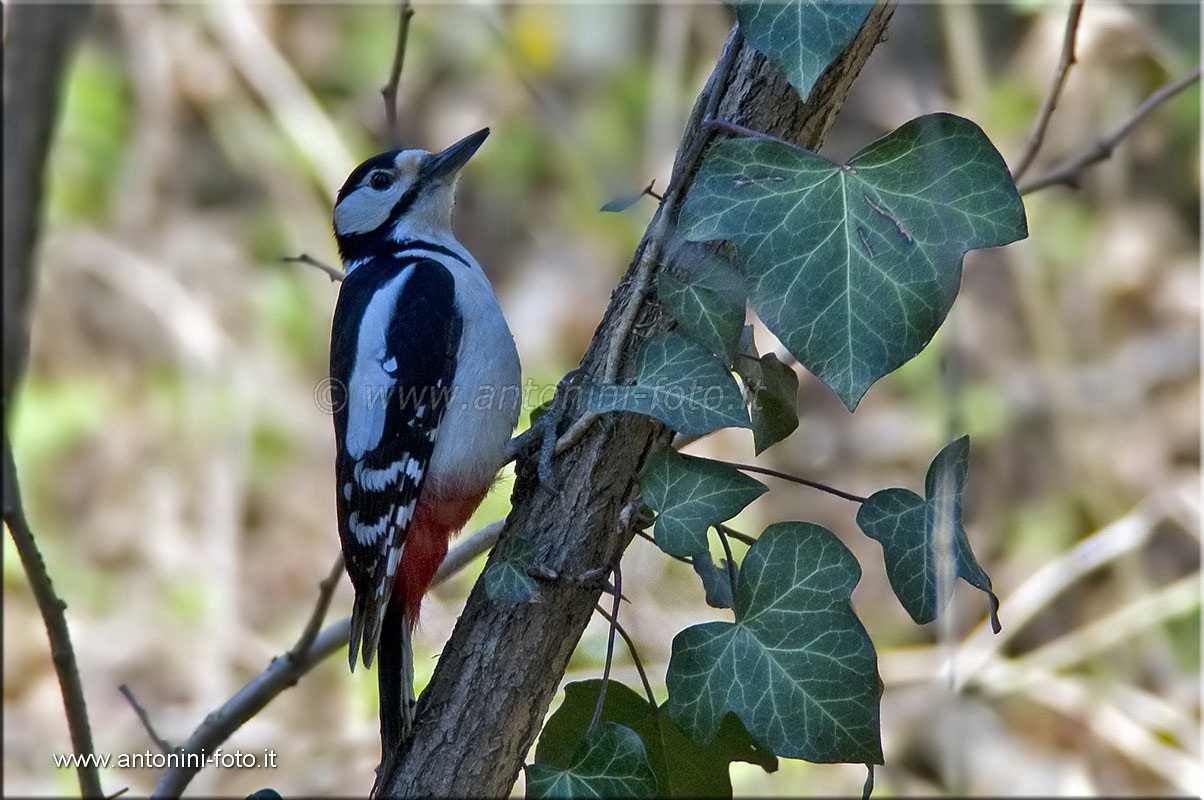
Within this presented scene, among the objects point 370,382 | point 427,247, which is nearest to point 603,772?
point 370,382

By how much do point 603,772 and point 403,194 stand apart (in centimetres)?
165

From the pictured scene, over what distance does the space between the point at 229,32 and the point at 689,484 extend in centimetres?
466

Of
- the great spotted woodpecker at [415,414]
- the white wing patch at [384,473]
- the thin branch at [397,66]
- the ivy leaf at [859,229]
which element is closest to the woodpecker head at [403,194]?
the great spotted woodpecker at [415,414]

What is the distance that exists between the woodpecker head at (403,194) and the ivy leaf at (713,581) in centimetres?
133

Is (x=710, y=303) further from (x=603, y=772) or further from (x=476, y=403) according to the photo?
(x=476, y=403)

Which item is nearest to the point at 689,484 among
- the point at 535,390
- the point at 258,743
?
the point at 535,390

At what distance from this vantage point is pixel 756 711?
1.46 meters

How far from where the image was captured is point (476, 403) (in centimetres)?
237

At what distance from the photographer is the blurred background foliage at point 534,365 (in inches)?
159

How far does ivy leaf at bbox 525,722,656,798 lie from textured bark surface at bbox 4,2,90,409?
140cm

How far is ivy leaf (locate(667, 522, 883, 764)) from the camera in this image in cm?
144

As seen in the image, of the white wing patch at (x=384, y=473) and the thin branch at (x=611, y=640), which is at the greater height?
the white wing patch at (x=384, y=473)

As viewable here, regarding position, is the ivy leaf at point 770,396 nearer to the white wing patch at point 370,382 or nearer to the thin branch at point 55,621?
the white wing patch at point 370,382

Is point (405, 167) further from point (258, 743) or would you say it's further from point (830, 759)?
point (258, 743)
